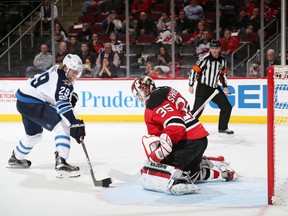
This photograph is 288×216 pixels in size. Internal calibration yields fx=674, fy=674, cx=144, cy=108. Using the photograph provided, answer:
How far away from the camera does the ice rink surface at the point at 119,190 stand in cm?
455

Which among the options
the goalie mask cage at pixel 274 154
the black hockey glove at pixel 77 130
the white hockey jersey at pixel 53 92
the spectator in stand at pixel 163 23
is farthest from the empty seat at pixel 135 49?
the black hockey glove at pixel 77 130

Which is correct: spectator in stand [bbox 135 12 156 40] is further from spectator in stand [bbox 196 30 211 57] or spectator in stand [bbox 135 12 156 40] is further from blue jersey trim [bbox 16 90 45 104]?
blue jersey trim [bbox 16 90 45 104]

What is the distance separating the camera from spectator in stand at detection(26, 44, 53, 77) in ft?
38.9

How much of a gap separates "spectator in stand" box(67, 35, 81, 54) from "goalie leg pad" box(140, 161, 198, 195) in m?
7.26

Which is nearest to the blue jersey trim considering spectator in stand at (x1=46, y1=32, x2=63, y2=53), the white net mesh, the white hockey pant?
the white hockey pant

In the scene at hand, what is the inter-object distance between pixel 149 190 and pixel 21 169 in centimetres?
177

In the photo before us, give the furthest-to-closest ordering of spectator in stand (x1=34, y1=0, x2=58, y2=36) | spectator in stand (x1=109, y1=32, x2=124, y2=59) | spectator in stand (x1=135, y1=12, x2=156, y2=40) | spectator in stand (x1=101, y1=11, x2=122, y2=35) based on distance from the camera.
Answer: spectator in stand (x1=34, y1=0, x2=58, y2=36), spectator in stand (x1=101, y1=11, x2=122, y2=35), spectator in stand (x1=135, y1=12, x2=156, y2=40), spectator in stand (x1=109, y1=32, x2=124, y2=59)

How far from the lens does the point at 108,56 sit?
11602 mm

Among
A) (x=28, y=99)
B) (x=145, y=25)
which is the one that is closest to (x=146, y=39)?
(x=145, y=25)

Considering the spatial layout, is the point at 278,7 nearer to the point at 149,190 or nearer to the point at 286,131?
the point at 286,131

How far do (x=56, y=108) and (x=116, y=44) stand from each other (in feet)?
20.0

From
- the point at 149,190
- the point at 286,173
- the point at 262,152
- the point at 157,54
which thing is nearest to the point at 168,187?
the point at 149,190

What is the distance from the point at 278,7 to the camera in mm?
11711

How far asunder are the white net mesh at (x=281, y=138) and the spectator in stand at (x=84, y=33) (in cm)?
587
